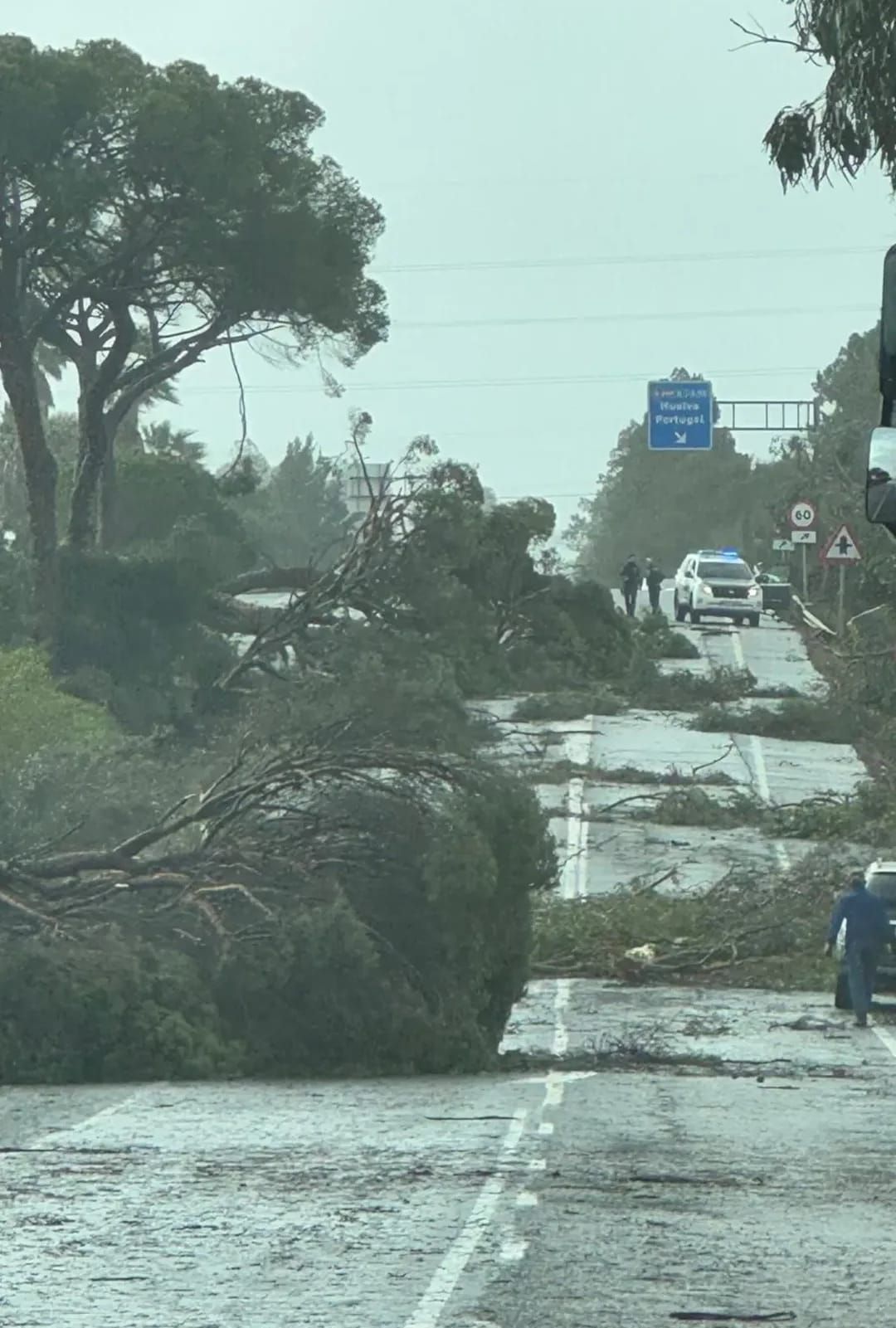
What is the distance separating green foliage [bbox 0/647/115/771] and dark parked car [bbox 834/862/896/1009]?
39.9 ft

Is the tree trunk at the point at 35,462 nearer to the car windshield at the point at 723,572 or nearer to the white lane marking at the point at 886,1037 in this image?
the car windshield at the point at 723,572

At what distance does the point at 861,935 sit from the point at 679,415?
4596 centimetres

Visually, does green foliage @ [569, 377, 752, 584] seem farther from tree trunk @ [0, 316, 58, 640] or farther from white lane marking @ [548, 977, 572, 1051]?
white lane marking @ [548, 977, 572, 1051]

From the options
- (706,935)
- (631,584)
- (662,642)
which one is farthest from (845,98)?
(631,584)

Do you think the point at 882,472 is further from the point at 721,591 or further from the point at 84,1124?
the point at 721,591

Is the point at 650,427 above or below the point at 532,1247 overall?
above

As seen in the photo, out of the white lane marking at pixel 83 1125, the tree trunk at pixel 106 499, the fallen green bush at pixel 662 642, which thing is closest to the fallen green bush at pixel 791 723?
the fallen green bush at pixel 662 642

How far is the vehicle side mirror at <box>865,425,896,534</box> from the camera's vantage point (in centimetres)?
862

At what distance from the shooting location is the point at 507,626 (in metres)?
49.4

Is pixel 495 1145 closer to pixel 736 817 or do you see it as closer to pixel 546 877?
pixel 546 877

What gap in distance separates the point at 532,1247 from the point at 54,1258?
2005mm

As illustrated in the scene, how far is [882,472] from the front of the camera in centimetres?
865

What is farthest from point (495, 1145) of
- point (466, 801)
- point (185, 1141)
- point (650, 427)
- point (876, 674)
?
point (650, 427)

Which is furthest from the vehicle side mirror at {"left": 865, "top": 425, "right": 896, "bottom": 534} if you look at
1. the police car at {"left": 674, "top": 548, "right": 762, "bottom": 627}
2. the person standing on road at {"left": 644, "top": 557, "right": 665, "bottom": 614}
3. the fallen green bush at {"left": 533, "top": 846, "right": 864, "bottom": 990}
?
the person standing on road at {"left": 644, "top": 557, "right": 665, "bottom": 614}
